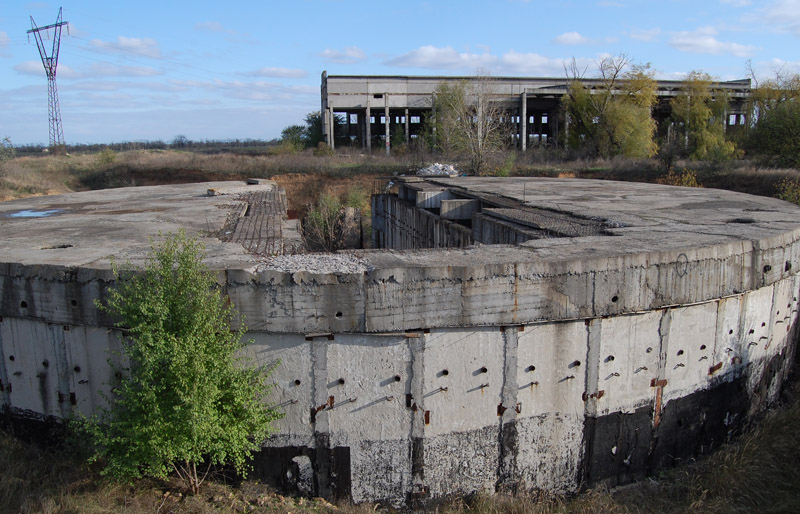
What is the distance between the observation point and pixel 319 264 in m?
4.96

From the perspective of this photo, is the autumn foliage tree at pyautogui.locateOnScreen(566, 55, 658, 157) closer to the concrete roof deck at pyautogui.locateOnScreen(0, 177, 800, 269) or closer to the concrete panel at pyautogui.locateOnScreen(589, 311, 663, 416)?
the concrete roof deck at pyautogui.locateOnScreen(0, 177, 800, 269)

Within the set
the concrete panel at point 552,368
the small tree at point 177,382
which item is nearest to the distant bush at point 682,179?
the concrete panel at point 552,368

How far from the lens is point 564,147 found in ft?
114

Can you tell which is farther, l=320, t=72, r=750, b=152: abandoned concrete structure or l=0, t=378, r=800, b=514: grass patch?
l=320, t=72, r=750, b=152: abandoned concrete structure

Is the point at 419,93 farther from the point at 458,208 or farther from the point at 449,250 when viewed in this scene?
the point at 449,250

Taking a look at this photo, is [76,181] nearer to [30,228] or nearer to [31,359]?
[30,228]

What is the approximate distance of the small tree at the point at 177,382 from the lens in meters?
4.01

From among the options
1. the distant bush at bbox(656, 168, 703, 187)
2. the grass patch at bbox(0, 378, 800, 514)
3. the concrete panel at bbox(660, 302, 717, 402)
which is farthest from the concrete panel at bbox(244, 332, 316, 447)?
the distant bush at bbox(656, 168, 703, 187)

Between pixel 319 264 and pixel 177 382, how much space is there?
1471mm

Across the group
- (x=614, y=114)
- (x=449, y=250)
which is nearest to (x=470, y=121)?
(x=614, y=114)

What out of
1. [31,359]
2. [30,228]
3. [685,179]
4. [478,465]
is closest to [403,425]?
[478,465]

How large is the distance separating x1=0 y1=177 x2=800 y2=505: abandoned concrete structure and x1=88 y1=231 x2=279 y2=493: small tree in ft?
1.59

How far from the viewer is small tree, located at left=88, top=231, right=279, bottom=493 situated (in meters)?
4.01

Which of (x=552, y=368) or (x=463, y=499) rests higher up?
(x=552, y=368)
